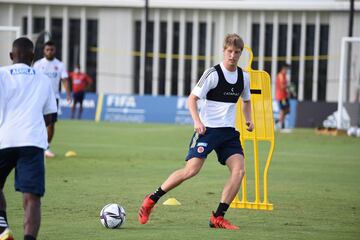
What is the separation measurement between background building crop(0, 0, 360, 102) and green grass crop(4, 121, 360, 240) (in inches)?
597

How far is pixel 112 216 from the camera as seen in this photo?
10.4 meters

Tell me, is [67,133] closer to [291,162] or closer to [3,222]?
[291,162]

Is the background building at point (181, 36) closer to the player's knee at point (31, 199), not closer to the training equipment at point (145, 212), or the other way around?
the training equipment at point (145, 212)

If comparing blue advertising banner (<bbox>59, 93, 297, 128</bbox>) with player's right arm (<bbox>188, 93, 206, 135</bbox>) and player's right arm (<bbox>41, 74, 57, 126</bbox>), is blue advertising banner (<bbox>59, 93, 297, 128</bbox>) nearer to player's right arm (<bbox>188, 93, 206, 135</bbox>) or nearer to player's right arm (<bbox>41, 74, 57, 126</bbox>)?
player's right arm (<bbox>188, 93, 206, 135</bbox>)

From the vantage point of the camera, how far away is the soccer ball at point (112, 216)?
10.4 meters

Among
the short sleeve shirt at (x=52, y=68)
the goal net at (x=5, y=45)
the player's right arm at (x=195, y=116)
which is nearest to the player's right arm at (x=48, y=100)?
the player's right arm at (x=195, y=116)

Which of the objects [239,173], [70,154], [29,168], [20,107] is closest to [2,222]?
[29,168]

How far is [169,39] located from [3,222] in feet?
110

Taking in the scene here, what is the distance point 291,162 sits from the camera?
20062 millimetres

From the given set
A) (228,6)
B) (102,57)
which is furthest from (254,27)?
(102,57)

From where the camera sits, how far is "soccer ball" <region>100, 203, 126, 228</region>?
10398 millimetres

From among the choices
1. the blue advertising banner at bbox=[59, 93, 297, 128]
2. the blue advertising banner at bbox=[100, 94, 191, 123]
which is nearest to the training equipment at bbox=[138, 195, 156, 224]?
the blue advertising banner at bbox=[59, 93, 297, 128]

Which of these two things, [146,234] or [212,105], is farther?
[212,105]

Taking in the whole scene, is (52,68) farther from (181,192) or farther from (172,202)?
(172,202)
